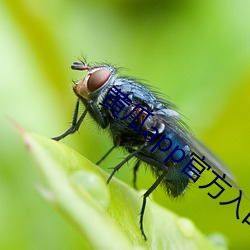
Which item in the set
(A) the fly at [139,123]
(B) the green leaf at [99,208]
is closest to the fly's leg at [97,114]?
(A) the fly at [139,123]

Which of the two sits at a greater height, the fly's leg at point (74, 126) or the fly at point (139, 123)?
the fly at point (139, 123)

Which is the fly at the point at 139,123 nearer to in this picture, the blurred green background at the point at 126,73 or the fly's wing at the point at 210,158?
the fly's wing at the point at 210,158

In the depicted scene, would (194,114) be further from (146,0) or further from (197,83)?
(146,0)

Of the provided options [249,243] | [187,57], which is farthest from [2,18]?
[249,243]

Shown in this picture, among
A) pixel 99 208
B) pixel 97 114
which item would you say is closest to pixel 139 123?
pixel 97 114

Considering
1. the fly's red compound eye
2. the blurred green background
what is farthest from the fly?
the blurred green background

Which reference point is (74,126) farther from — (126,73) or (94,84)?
(126,73)
